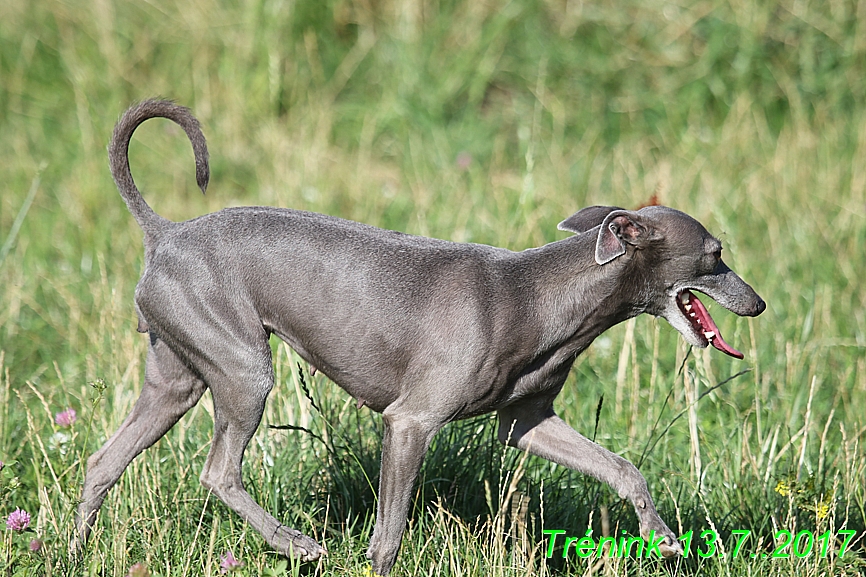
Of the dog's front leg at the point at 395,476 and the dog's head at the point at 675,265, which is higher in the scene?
the dog's head at the point at 675,265

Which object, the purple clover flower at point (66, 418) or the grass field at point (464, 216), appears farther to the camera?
the purple clover flower at point (66, 418)

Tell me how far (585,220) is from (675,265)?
0.44 m

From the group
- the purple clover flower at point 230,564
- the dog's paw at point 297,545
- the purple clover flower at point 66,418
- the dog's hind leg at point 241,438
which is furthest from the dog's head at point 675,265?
the purple clover flower at point 66,418

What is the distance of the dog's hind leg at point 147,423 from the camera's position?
412 centimetres

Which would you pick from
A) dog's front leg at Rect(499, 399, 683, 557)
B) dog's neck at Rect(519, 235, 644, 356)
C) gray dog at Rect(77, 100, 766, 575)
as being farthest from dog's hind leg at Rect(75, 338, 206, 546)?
dog's neck at Rect(519, 235, 644, 356)

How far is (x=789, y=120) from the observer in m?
8.97

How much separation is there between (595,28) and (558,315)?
6405mm

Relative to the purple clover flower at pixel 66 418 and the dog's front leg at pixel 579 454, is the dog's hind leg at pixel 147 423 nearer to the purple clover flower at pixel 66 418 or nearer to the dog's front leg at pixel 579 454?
the purple clover flower at pixel 66 418

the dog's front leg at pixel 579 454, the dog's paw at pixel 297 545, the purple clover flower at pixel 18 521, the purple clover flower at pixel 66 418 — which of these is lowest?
the dog's paw at pixel 297 545

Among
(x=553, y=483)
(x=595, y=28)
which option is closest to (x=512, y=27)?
(x=595, y=28)

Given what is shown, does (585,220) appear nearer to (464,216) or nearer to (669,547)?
(669,547)

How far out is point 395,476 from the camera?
3.74 metres

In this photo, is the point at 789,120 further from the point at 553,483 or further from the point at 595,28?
the point at 553,483

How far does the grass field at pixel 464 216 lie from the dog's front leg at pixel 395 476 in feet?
0.54
